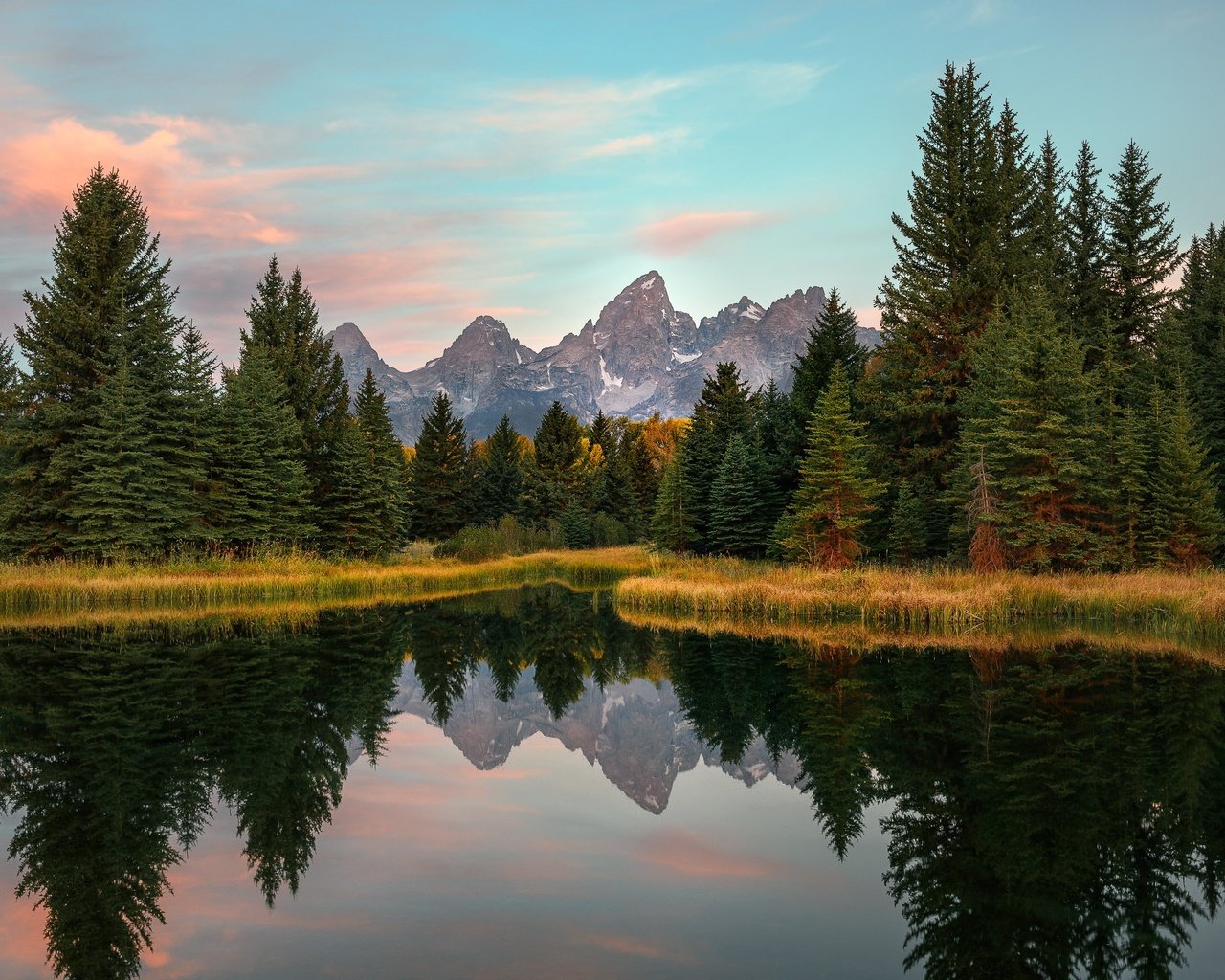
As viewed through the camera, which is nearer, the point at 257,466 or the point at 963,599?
the point at 963,599

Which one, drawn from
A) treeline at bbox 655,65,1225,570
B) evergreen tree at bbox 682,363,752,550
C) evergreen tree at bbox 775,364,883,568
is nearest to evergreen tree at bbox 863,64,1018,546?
treeline at bbox 655,65,1225,570

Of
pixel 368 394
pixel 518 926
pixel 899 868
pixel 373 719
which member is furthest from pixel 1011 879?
pixel 368 394

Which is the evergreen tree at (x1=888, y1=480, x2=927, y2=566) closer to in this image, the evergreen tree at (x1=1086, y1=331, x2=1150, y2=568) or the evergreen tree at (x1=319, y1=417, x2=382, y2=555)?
the evergreen tree at (x1=1086, y1=331, x2=1150, y2=568)

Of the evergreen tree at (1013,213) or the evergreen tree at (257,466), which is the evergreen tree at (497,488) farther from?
the evergreen tree at (1013,213)

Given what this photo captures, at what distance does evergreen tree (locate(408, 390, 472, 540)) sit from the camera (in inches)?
2744

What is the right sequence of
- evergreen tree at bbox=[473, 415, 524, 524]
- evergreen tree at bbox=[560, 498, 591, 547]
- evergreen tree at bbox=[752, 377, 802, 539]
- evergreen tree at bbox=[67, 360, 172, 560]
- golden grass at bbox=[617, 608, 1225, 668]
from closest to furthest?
golden grass at bbox=[617, 608, 1225, 668] < evergreen tree at bbox=[67, 360, 172, 560] < evergreen tree at bbox=[752, 377, 802, 539] < evergreen tree at bbox=[560, 498, 591, 547] < evergreen tree at bbox=[473, 415, 524, 524]

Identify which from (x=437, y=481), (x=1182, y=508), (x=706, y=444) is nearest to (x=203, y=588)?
(x=706, y=444)

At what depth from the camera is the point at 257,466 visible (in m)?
39.7

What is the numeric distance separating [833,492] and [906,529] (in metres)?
5.55

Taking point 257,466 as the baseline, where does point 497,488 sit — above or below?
below

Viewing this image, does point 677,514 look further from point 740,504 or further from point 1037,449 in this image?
point 1037,449

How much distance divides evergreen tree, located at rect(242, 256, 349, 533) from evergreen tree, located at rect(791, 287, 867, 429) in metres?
23.3

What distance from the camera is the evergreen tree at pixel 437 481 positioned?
69688 millimetres

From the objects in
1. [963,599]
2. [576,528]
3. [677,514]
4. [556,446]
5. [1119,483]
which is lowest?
[963,599]
